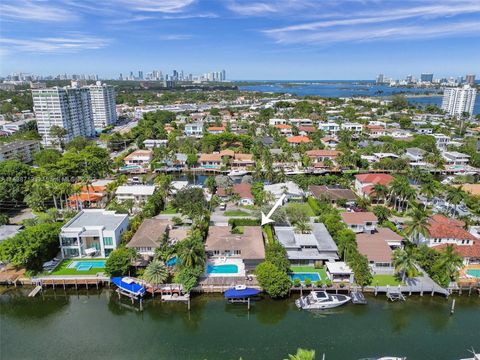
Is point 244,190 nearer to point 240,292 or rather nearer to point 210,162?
point 210,162

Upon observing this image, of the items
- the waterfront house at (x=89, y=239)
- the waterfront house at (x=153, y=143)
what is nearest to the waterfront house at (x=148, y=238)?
the waterfront house at (x=89, y=239)

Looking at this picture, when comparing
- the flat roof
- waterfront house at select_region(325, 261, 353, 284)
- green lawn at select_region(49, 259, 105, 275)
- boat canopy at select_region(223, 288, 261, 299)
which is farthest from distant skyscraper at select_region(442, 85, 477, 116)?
green lawn at select_region(49, 259, 105, 275)

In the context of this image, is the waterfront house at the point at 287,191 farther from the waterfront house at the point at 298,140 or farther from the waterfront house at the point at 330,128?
the waterfront house at the point at 330,128

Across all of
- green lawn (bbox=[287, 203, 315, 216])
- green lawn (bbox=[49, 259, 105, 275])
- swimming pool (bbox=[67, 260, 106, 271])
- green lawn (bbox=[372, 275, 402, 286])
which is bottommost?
green lawn (bbox=[372, 275, 402, 286])

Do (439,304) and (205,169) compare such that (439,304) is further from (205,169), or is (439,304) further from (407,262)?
(205,169)

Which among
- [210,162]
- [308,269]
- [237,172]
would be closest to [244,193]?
[237,172]

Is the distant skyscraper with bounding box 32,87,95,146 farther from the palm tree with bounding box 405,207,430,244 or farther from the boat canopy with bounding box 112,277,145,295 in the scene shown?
the palm tree with bounding box 405,207,430,244
